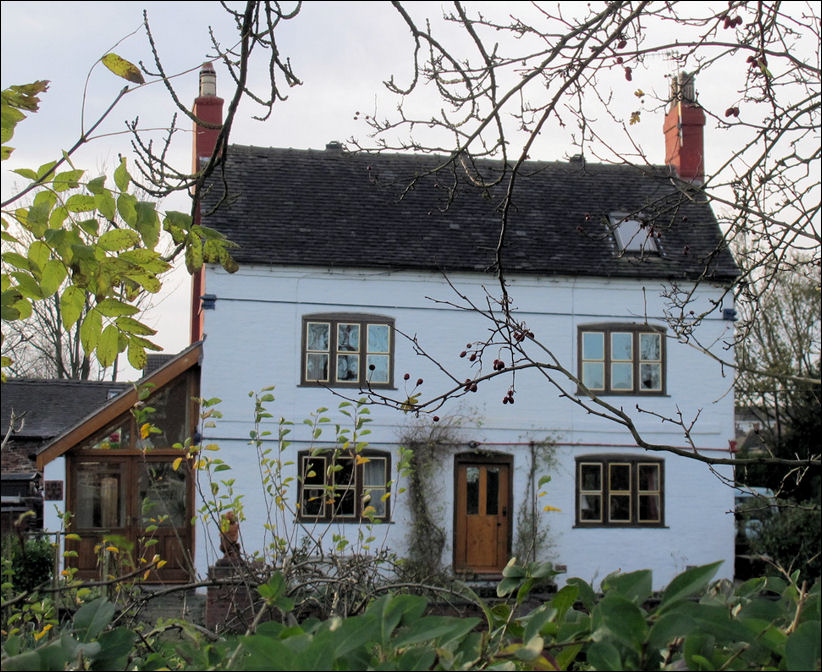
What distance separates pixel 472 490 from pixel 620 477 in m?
2.93

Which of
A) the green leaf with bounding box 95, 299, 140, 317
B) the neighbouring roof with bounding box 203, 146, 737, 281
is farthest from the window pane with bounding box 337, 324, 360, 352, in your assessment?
the green leaf with bounding box 95, 299, 140, 317

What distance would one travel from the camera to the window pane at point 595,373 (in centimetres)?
1820

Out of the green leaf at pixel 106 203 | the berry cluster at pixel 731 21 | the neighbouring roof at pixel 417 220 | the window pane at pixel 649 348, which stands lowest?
the green leaf at pixel 106 203

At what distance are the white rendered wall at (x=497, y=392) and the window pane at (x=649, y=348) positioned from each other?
214 mm

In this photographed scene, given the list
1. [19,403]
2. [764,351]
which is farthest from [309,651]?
[19,403]

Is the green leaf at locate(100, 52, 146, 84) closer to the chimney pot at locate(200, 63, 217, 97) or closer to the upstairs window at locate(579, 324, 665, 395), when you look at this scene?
the upstairs window at locate(579, 324, 665, 395)

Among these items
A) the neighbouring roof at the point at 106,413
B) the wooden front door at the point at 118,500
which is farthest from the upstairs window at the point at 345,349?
the wooden front door at the point at 118,500

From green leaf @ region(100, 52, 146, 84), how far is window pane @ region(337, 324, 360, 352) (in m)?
14.8

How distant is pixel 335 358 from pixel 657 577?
23.9 ft

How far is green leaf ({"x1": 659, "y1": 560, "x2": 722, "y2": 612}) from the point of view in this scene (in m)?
1.38

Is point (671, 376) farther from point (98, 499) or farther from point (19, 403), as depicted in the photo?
point (19, 403)

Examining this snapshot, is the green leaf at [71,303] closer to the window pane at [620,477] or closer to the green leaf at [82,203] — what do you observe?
the green leaf at [82,203]

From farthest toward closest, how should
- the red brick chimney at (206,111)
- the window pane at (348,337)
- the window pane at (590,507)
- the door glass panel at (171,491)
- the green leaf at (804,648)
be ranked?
1. the red brick chimney at (206,111)
2. the window pane at (590,507)
3. the window pane at (348,337)
4. the door glass panel at (171,491)
5. the green leaf at (804,648)

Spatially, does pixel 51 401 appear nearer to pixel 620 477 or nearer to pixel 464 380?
pixel 464 380
